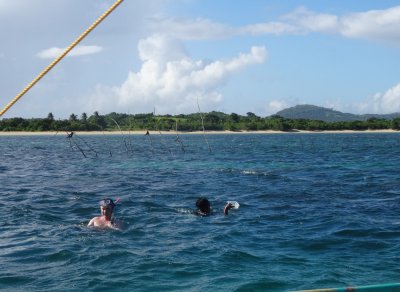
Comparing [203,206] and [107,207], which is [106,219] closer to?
[107,207]

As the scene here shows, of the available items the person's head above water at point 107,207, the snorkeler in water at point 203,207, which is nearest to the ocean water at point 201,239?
the snorkeler in water at point 203,207

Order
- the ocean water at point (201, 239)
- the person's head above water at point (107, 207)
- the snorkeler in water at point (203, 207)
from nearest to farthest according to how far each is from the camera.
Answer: the ocean water at point (201, 239), the person's head above water at point (107, 207), the snorkeler in water at point (203, 207)

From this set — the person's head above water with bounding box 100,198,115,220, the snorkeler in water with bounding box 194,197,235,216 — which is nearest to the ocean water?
the snorkeler in water with bounding box 194,197,235,216

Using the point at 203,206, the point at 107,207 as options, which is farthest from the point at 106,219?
the point at 203,206

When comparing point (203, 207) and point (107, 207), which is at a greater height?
point (107, 207)

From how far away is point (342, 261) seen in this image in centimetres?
1373

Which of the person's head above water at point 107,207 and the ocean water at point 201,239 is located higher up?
the person's head above water at point 107,207

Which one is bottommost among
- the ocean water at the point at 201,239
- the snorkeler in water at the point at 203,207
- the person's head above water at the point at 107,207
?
the ocean water at the point at 201,239

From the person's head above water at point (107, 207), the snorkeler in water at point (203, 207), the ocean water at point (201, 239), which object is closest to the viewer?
the ocean water at point (201, 239)

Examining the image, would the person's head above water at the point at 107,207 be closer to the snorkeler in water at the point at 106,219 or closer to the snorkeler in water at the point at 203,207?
the snorkeler in water at the point at 106,219

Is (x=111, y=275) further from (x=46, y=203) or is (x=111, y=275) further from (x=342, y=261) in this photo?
(x=46, y=203)

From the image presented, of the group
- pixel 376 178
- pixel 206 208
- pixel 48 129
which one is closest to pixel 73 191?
pixel 206 208

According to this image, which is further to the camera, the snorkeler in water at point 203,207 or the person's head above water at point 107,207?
the snorkeler in water at point 203,207

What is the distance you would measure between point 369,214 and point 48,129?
190801 mm
